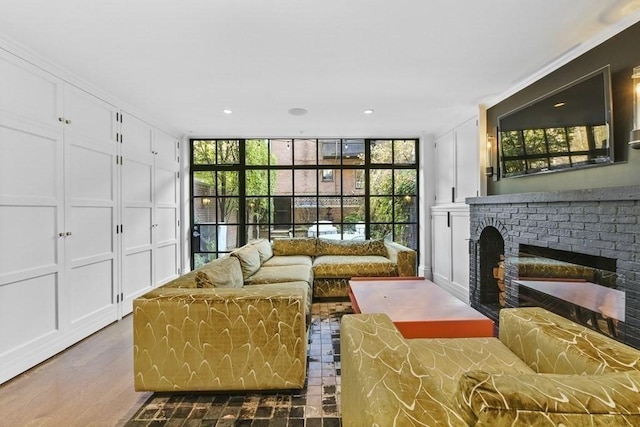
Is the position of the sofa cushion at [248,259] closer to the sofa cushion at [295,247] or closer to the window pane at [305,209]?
the sofa cushion at [295,247]

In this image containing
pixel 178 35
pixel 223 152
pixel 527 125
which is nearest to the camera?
pixel 178 35

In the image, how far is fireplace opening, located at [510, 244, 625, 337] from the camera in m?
2.07

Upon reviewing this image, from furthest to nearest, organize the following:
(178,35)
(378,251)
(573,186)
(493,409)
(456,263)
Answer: (378,251)
(456,263)
(573,186)
(178,35)
(493,409)

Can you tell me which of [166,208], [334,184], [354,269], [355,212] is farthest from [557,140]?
[166,208]

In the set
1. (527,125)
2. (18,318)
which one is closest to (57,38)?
(18,318)

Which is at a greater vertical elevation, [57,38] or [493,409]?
[57,38]

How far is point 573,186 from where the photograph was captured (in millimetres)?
2443

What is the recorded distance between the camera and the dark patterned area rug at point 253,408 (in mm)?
1702

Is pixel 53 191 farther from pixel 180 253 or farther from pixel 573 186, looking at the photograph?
pixel 573 186

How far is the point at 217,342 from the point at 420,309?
1.46 metres

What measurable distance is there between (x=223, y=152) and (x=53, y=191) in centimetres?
284

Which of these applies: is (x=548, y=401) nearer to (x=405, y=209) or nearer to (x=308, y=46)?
(x=308, y=46)

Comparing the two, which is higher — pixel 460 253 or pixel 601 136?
pixel 601 136

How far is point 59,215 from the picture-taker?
102 inches
